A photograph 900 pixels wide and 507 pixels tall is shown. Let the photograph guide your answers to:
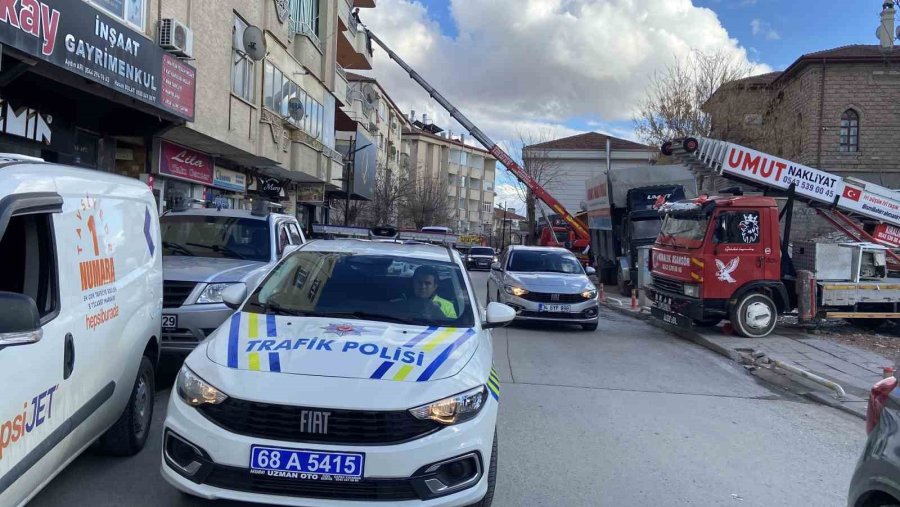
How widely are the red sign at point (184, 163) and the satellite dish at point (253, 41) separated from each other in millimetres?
2990

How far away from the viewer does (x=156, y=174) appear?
15719 millimetres

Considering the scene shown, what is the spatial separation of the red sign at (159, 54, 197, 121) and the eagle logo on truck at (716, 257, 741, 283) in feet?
34.3

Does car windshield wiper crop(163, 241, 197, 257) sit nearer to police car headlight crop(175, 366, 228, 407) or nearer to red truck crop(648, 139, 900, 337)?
police car headlight crop(175, 366, 228, 407)

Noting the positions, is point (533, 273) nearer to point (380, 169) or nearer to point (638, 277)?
point (638, 277)

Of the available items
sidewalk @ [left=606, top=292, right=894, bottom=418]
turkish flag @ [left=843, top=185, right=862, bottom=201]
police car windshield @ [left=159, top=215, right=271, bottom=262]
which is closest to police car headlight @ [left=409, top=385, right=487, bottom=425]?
police car windshield @ [left=159, top=215, right=271, bottom=262]

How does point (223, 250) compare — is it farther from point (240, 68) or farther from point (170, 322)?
point (240, 68)

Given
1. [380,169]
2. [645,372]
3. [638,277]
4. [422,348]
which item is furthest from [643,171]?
[380,169]

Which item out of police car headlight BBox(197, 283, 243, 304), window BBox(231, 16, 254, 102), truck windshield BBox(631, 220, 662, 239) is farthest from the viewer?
truck windshield BBox(631, 220, 662, 239)

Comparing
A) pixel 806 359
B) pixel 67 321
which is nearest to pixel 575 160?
pixel 806 359

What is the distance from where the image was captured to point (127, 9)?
1252cm


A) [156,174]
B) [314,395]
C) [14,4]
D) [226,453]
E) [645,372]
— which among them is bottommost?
[645,372]

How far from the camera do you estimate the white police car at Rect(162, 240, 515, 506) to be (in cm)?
348

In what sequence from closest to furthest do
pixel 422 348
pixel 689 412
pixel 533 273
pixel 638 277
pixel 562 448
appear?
pixel 422 348, pixel 562 448, pixel 689 412, pixel 533 273, pixel 638 277

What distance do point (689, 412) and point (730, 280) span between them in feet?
19.7
